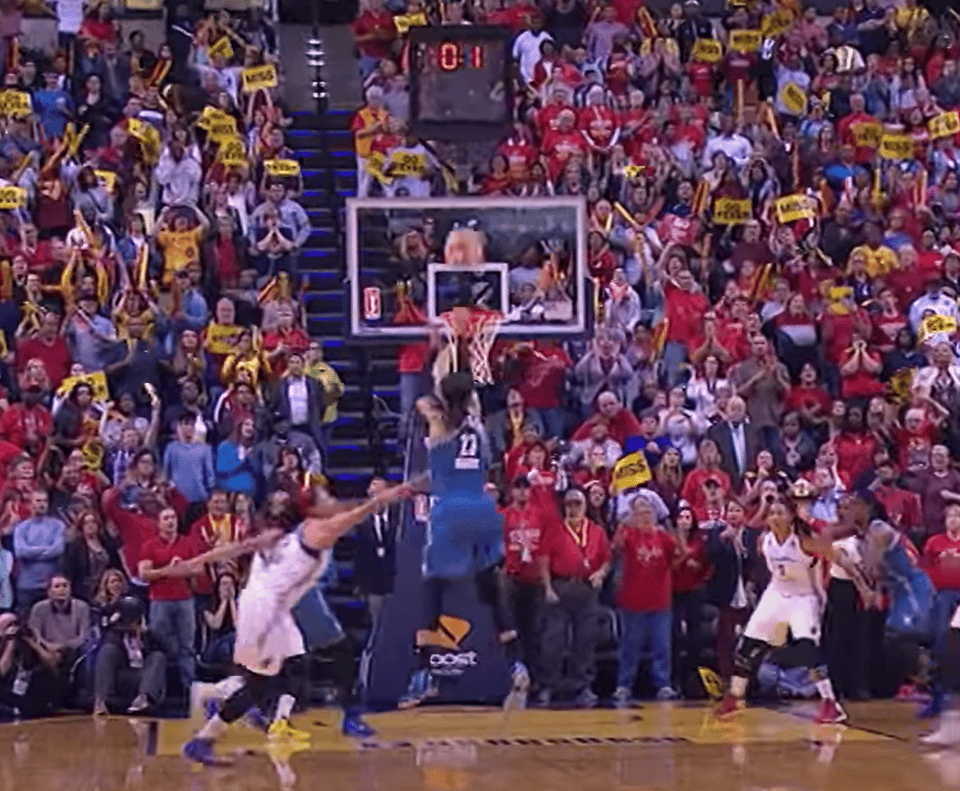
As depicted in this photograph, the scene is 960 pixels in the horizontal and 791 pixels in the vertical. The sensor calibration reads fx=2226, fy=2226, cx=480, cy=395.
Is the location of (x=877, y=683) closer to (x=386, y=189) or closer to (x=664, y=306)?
(x=664, y=306)

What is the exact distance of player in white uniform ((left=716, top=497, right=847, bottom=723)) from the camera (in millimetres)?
17688

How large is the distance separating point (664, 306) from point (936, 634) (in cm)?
449

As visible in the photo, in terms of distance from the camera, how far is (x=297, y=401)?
20266 mm

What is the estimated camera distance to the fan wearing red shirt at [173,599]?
735 inches

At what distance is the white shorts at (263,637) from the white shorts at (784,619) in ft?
13.2

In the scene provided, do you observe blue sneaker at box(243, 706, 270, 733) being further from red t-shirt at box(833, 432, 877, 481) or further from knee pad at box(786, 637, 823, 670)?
red t-shirt at box(833, 432, 877, 481)

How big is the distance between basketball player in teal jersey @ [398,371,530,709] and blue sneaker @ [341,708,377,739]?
1206 millimetres

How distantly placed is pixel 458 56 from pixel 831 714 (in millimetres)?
6534

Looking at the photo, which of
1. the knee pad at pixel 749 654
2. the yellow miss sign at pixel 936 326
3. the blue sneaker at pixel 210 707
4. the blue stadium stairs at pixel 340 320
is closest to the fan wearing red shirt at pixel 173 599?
the blue sneaker at pixel 210 707

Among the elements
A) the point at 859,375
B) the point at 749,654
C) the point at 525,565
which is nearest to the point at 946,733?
the point at 749,654

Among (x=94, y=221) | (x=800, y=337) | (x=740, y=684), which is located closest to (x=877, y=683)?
(x=740, y=684)

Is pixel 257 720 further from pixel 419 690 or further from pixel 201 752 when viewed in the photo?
pixel 419 690

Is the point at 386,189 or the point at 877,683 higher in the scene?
the point at 386,189

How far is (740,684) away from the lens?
17.5 m
